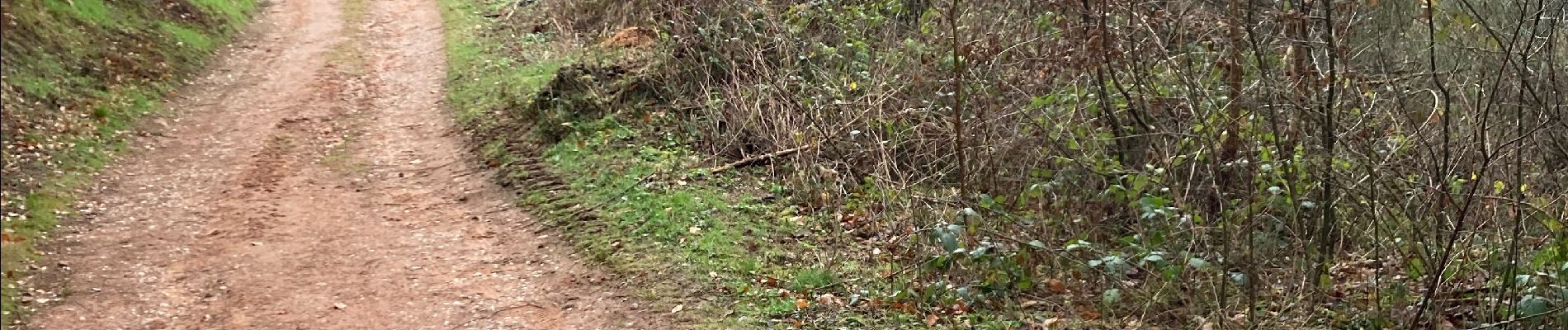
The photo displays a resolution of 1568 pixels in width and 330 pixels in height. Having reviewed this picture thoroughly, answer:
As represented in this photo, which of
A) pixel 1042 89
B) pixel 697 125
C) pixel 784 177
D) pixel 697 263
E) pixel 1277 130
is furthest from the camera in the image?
pixel 697 125

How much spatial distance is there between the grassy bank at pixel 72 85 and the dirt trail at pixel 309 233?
0.26m

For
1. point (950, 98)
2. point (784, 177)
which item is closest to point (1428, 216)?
point (950, 98)

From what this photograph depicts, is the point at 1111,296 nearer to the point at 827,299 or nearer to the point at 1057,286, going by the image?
the point at 1057,286

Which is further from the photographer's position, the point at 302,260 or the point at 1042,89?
the point at 1042,89

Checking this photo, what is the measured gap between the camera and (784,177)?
10109 millimetres

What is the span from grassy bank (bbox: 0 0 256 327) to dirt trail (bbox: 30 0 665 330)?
0.26 meters

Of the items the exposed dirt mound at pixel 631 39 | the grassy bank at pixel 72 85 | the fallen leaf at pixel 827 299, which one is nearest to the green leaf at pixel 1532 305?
the fallen leaf at pixel 827 299

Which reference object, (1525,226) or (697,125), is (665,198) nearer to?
(697,125)

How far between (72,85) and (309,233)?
4.41m

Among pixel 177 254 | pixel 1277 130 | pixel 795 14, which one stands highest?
pixel 1277 130

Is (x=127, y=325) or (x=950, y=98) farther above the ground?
(x=950, y=98)

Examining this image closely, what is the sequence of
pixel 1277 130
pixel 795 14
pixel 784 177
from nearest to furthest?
pixel 1277 130 < pixel 784 177 < pixel 795 14

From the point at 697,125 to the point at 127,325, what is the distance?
536 centimetres

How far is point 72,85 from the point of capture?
1161 cm
